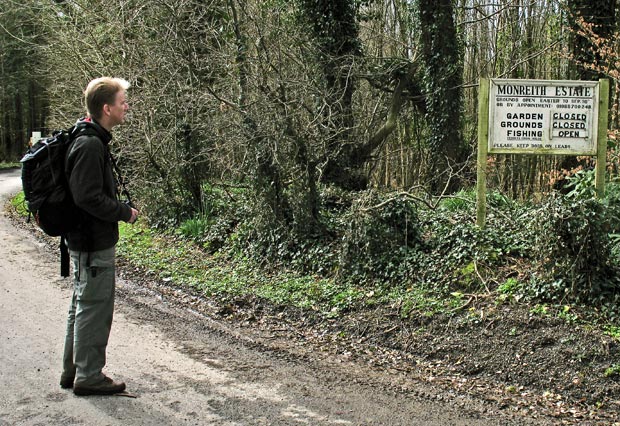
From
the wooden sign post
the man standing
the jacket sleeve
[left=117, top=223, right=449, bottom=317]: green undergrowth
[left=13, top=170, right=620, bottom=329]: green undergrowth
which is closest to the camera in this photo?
the jacket sleeve

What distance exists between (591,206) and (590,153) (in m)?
1.46

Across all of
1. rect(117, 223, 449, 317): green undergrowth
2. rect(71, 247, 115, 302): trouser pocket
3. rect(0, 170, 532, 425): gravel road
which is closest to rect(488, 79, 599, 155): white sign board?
rect(117, 223, 449, 317): green undergrowth

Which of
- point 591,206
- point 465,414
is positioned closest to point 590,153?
point 591,206

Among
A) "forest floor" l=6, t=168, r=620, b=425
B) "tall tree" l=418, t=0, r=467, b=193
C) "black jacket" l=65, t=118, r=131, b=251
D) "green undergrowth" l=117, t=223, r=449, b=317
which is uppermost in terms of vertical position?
"tall tree" l=418, t=0, r=467, b=193

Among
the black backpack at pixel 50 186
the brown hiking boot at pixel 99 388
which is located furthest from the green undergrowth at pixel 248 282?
the black backpack at pixel 50 186

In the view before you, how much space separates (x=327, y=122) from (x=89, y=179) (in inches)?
249

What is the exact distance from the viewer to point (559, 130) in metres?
7.39

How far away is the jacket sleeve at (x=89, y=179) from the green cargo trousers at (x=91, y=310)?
1.19 feet

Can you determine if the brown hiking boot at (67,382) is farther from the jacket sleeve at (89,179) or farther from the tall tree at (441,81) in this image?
the tall tree at (441,81)

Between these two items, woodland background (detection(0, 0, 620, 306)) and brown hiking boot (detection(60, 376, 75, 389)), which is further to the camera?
woodland background (detection(0, 0, 620, 306))

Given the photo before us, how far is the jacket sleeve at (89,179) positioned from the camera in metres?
4.36

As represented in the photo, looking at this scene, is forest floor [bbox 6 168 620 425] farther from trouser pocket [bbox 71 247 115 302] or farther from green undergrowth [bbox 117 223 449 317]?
trouser pocket [bbox 71 247 115 302]

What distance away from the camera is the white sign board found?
7.34m

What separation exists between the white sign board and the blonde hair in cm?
474
